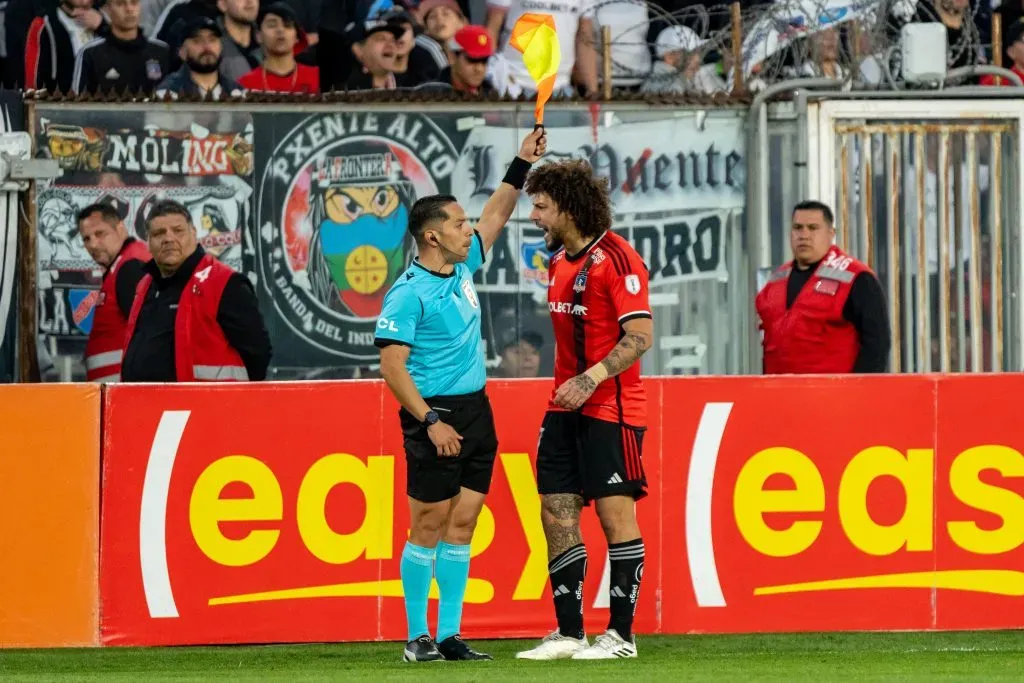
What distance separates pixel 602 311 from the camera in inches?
321

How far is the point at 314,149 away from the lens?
11.8 meters

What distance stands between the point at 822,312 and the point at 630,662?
305cm

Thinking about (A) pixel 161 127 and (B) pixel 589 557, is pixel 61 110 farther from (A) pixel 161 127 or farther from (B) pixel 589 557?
(B) pixel 589 557

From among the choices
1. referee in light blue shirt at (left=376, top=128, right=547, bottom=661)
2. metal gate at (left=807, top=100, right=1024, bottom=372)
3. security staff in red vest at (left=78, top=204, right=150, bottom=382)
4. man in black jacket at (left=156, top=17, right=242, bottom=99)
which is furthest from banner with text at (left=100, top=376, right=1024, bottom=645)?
man in black jacket at (left=156, top=17, right=242, bottom=99)

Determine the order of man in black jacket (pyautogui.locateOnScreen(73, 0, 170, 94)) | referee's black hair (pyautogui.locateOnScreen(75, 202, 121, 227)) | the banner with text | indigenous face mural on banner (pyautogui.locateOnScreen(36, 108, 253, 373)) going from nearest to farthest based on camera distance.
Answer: the banner with text, referee's black hair (pyautogui.locateOnScreen(75, 202, 121, 227)), indigenous face mural on banner (pyautogui.locateOnScreen(36, 108, 253, 373)), man in black jacket (pyautogui.locateOnScreen(73, 0, 170, 94))

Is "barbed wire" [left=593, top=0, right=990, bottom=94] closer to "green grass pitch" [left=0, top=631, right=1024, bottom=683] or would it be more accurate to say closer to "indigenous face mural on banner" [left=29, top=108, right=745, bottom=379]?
"indigenous face mural on banner" [left=29, top=108, right=745, bottom=379]

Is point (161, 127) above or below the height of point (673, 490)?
above

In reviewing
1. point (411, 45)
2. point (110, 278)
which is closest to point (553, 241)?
point (110, 278)

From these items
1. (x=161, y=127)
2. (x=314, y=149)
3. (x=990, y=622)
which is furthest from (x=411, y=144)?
(x=990, y=622)

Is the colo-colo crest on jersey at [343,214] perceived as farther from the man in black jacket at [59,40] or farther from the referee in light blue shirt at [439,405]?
the referee in light blue shirt at [439,405]

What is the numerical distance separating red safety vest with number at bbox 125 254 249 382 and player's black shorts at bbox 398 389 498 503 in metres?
2.38

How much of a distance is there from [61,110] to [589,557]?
4.48 meters

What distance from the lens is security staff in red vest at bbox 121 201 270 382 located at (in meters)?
10.2

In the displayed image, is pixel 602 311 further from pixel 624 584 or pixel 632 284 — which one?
pixel 624 584
